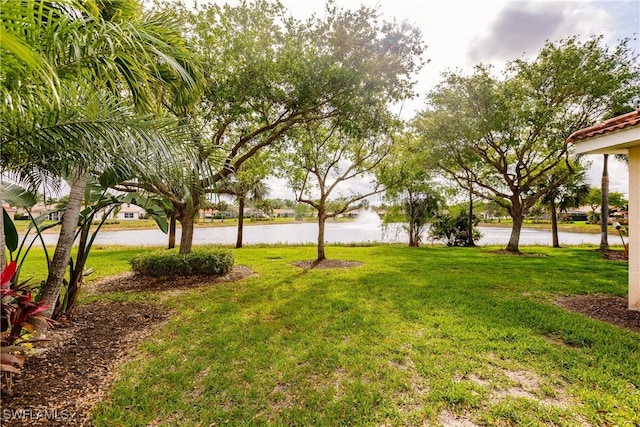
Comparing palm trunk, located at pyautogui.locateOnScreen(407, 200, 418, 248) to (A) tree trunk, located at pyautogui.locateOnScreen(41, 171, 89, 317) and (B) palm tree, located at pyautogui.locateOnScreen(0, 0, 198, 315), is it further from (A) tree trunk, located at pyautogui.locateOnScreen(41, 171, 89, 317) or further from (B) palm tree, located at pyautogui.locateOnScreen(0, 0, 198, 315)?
(B) palm tree, located at pyautogui.locateOnScreen(0, 0, 198, 315)

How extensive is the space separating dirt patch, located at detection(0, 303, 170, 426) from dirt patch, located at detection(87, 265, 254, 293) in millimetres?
1753

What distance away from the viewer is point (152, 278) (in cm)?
787

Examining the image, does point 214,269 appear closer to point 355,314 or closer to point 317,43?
point 355,314

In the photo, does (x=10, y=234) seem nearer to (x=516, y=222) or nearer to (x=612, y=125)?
(x=612, y=125)

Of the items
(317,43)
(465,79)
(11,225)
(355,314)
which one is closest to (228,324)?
(355,314)

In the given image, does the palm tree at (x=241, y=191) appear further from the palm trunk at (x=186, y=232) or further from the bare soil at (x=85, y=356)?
the bare soil at (x=85, y=356)

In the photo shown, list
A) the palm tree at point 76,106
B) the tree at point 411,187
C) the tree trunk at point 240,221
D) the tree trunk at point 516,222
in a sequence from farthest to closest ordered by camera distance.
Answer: the tree trunk at point 240,221, the tree trunk at point 516,222, the tree at point 411,187, the palm tree at point 76,106

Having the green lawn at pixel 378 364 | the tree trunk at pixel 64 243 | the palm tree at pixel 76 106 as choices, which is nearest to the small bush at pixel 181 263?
the green lawn at pixel 378 364

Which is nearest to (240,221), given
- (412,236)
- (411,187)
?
(411,187)

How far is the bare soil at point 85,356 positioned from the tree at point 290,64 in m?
2.54

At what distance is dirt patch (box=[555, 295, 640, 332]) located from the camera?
4.60 meters

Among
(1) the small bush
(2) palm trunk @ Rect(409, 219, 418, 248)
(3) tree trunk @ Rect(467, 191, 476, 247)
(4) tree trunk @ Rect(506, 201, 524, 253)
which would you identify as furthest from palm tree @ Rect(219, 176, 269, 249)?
(3) tree trunk @ Rect(467, 191, 476, 247)

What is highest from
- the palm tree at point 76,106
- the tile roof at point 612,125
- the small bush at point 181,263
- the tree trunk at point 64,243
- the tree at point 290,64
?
the tree at point 290,64

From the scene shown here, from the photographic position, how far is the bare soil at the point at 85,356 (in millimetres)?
2521
